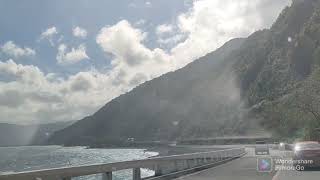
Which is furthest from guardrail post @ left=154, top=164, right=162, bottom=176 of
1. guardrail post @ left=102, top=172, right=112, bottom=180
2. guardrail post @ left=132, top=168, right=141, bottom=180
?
guardrail post @ left=102, top=172, right=112, bottom=180

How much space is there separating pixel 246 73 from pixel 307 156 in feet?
517

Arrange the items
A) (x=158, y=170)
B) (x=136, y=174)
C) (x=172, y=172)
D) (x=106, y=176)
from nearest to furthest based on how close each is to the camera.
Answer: (x=106, y=176) < (x=136, y=174) < (x=158, y=170) < (x=172, y=172)

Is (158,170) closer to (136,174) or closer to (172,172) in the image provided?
(172,172)

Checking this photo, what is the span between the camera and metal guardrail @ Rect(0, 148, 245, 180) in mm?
14188

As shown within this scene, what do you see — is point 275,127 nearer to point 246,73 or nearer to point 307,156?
point 246,73

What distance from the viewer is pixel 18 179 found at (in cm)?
1355

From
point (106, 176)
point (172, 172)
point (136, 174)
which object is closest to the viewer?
point (106, 176)

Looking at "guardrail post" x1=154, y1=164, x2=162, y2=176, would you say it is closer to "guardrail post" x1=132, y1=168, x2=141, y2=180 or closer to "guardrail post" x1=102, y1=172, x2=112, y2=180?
"guardrail post" x1=132, y1=168, x2=141, y2=180

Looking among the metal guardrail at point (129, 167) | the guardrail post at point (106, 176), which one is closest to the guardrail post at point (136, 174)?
the metal guardrail at point (129, 167)

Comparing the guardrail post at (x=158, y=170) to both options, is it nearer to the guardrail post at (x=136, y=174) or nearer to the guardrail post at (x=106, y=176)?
the guardrail post at (x=136, y=174)

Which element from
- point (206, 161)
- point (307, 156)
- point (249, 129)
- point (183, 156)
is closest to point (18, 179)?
point (183, 156)

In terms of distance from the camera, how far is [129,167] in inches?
779

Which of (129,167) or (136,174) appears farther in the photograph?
(136,174)

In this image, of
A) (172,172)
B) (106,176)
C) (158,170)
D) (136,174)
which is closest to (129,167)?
(136,174)
